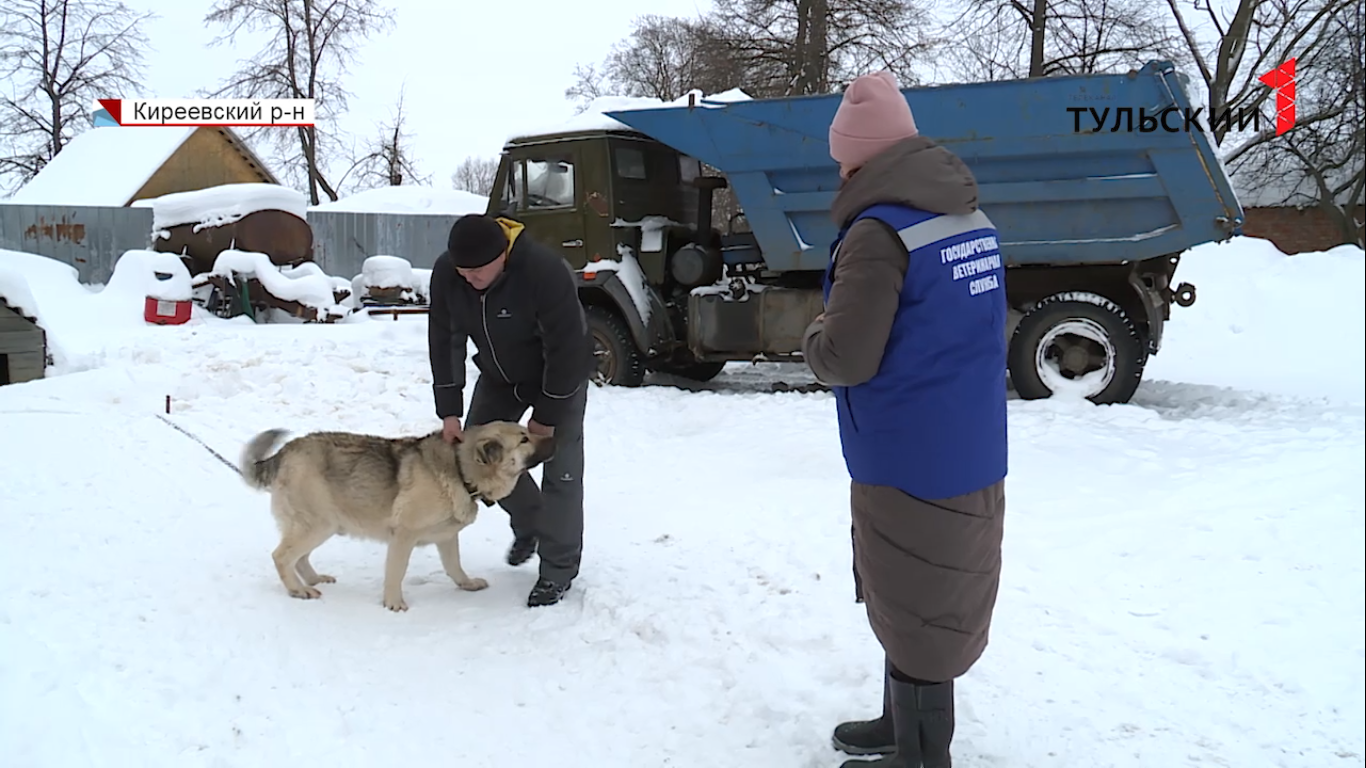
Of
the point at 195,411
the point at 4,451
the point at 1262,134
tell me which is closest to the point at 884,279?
the point at 4,451

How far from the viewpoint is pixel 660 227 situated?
9484 mm

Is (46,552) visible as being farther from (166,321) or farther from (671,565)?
(166,321)

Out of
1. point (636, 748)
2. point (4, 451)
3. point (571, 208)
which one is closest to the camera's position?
point (636, 748)

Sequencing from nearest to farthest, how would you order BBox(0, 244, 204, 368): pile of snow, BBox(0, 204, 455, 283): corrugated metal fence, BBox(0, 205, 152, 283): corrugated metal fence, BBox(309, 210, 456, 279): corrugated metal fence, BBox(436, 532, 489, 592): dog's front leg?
BBox(436, 532, 489, 592): dog's front leg → BBox(0, 244, 204, 368): pile of snow → BBox(0, 204, 455, 283): corrugated metal fence → BBox(0, 205, 152, 283): corrugated metal fence → BBox(309, 210, 456, 279): corrugated metal fence

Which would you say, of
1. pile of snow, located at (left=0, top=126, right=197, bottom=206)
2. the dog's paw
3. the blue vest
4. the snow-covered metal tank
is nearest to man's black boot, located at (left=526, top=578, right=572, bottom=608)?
the dog's paw

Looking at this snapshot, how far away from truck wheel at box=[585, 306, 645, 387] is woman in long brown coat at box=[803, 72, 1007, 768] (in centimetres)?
695

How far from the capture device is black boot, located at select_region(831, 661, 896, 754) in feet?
9.27

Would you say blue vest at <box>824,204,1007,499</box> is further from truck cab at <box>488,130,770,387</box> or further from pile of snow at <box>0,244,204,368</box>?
pile of snow at <box>0,244,204,368</box>

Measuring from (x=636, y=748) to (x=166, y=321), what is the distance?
13.7 m

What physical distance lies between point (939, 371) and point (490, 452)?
7.28ft

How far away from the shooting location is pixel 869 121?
2434 mm

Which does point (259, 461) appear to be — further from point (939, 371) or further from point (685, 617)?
point (939, 371)

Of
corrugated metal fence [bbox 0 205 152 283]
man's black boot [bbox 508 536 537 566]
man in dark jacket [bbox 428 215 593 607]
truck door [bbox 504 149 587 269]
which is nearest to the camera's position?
man in dark jacket [bbox 428 215 593 607]

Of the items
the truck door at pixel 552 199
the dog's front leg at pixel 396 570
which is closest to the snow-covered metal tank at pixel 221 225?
the truck door at pixel 552 199
